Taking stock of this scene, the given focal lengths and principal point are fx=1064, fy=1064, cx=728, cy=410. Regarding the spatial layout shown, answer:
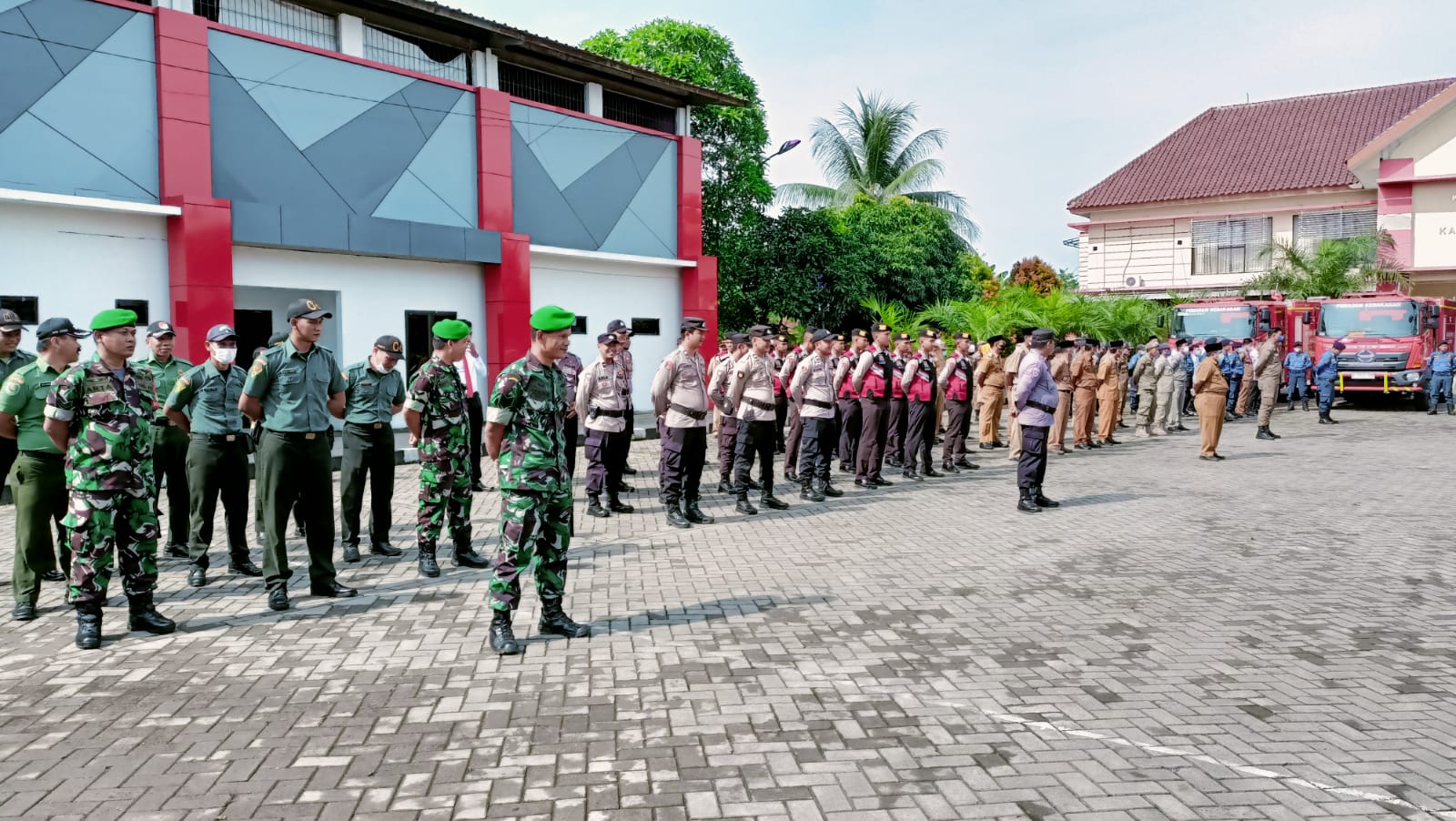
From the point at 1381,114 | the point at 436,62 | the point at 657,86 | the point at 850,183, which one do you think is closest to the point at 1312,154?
the point at 1381,114

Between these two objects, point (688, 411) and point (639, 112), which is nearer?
point (688, 411)

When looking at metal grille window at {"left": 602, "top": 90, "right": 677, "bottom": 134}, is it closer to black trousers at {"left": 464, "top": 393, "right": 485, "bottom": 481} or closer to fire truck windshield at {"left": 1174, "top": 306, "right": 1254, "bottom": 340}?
black trousers at {"left": 464, "top": 393, "right": 485, "bottom": 481}

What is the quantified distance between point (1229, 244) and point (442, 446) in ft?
110

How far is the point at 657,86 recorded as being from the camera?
73.3ft

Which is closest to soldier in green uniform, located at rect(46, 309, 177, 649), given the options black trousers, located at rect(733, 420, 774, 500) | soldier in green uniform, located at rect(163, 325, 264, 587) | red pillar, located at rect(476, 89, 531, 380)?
soldier in green uniform, located at rect(163, 325, 264, 587)

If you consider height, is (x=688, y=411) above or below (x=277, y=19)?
below

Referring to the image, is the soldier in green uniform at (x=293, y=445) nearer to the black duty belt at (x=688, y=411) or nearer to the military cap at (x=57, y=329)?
the military cap at (x=57, y=329)

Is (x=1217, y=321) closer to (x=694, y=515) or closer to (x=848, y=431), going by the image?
(x=848, y=431)

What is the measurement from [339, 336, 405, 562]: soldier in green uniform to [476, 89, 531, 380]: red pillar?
1068 centimetres

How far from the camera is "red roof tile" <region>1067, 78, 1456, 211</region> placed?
34.6 m

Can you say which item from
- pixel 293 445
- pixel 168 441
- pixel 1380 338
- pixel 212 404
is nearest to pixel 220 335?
pixel 212 404

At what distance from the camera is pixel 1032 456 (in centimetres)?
1058

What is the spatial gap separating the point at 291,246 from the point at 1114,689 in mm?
14592

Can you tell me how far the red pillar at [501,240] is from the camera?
1908cm
